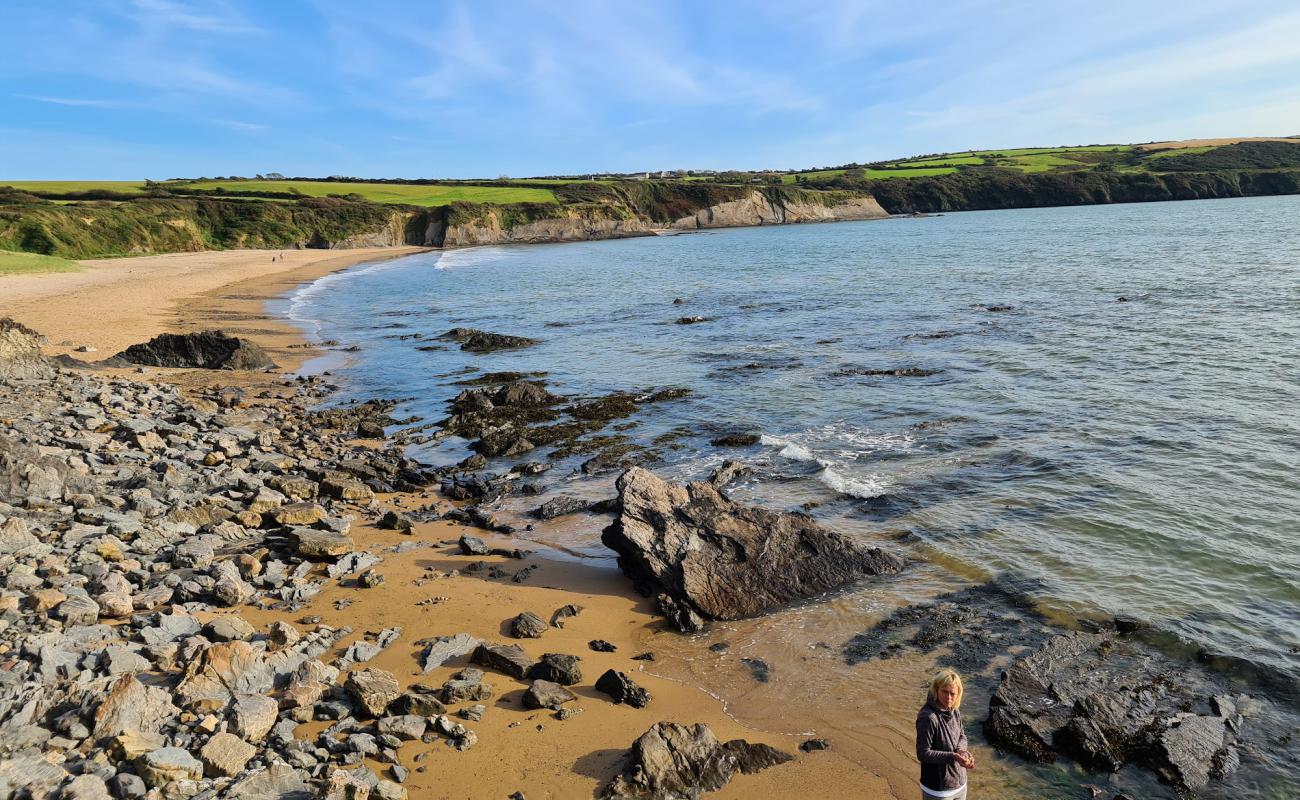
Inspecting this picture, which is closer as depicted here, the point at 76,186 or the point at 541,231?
the point at 76,186

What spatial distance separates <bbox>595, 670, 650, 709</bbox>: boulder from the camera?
8859 mm

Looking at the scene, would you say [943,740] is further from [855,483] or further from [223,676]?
[855,483]

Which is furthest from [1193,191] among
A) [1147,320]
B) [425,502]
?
[425,502]

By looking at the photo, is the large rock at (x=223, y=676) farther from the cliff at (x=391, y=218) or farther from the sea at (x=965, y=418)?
the cliff at (x=391, y=218)

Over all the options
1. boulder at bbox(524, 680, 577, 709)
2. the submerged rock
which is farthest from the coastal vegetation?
boulder at bbox(524, 680, 577, 709)

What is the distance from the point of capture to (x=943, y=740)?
6391 millimetres

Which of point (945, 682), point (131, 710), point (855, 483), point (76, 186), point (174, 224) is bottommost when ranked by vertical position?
point (855, 483)

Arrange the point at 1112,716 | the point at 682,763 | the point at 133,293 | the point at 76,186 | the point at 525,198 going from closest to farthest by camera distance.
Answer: the point at 682,763 < the point at 1112,716 < the point at 133,293 < the point at 76,186 < the point at 525,198

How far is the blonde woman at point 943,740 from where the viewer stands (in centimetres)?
628

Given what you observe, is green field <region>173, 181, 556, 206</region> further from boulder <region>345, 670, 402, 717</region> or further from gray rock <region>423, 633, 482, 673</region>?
boulder <region>345, 670, 402, 717</region>

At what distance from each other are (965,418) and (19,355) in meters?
27.2

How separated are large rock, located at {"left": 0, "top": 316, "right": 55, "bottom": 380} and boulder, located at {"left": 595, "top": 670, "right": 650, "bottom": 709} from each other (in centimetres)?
2072

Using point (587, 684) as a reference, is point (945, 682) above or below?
above

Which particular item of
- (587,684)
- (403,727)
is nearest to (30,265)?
(403,727)
